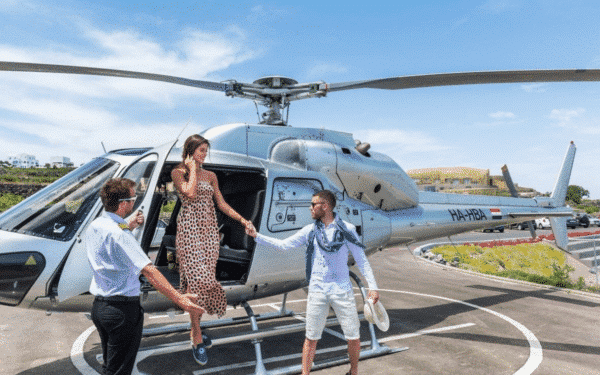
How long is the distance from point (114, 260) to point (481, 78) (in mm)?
4995

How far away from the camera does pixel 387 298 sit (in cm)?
888

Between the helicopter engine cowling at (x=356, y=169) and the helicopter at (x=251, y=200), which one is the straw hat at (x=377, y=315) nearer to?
the helicopter at (x=251, y=200)

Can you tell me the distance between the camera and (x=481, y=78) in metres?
5.51

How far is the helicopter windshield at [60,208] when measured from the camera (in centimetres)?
396

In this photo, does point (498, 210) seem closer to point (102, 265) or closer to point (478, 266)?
point (478, 266)

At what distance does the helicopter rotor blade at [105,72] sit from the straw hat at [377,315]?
3747mm

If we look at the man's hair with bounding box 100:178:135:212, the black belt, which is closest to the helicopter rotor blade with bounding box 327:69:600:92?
the man's hair with bounding box 100:178:135:212

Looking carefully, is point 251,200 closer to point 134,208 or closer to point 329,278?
point 134,208

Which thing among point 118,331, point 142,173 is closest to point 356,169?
point 142,173

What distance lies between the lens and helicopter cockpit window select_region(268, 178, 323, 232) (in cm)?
506

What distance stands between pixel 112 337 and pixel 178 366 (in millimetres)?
2546

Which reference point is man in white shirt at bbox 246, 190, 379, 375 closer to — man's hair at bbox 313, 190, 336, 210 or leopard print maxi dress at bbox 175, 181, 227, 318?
man's hair at bbox 313, 190, 336, 210

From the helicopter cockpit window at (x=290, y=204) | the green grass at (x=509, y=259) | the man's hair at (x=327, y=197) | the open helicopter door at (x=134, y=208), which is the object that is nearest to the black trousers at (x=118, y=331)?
the open helicopter door at (x=134, y=208)

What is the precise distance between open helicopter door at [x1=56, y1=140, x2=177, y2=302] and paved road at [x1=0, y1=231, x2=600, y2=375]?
1.01 m
